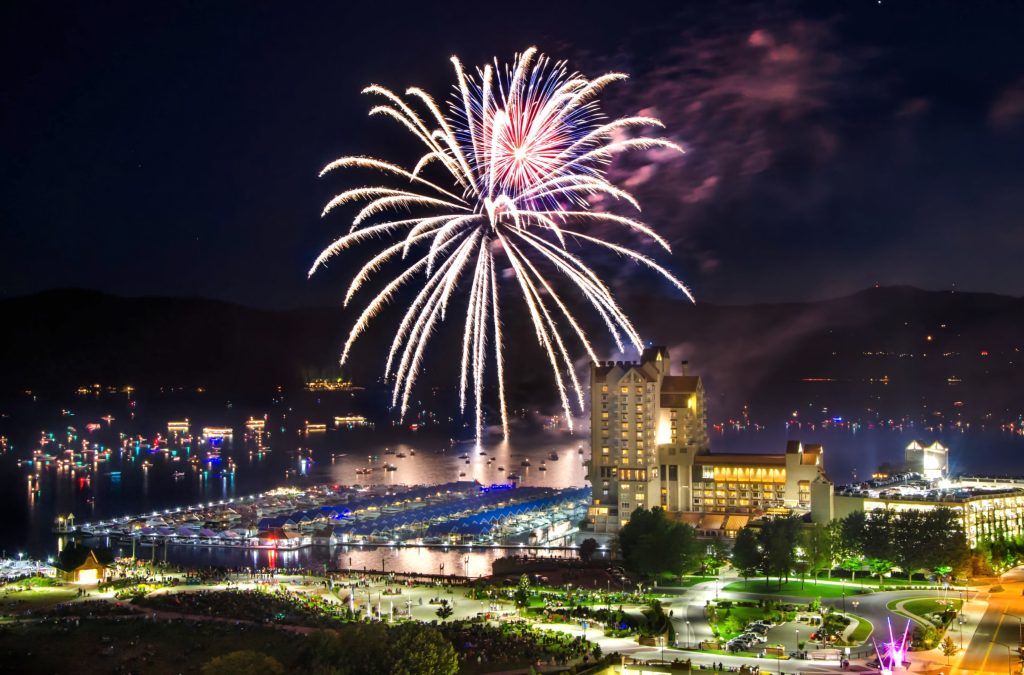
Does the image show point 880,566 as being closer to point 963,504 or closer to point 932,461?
point 963,504

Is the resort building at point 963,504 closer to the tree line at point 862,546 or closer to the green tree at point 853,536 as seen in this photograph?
the tree line at point 862,546

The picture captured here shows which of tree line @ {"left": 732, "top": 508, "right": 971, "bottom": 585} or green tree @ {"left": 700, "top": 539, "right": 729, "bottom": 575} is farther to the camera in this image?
green tree @ {"left": 700, "top": 539, "right": 729, "bottom": 575}

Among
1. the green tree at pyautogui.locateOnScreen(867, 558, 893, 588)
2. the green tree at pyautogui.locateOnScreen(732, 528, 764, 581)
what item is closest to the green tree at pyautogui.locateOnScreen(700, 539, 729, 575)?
the green tree at pyautogui.locateOnScreen(732, 528, 764, 581)

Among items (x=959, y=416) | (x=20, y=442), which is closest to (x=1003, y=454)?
(x=959, y=416)

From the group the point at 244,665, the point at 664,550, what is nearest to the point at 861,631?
the point at 664,550

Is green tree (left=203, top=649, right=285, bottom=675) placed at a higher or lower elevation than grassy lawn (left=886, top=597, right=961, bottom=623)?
higher

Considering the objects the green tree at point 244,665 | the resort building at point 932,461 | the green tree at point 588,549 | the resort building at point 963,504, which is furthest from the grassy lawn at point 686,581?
the resort building at point 932,461

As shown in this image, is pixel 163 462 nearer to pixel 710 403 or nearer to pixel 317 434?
pixel 317 434

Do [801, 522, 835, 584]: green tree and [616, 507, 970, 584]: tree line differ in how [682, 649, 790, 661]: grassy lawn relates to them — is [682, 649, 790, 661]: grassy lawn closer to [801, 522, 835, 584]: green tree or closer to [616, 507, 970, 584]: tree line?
[616, 507, 970, 584]: tree line
